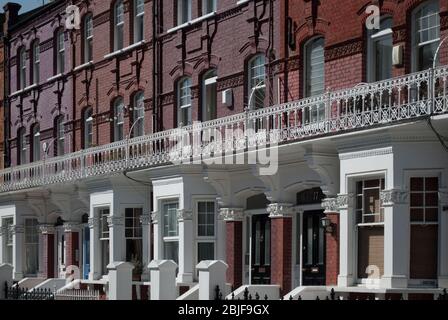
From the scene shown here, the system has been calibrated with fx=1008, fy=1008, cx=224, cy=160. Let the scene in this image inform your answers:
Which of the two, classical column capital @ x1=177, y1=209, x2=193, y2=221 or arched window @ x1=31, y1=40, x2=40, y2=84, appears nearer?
classical column capital @ x1=177, y1=209, x2=193, y2=221

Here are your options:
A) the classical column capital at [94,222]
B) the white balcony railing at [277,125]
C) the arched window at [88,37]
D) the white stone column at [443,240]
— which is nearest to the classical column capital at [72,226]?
the white balcony railing at [277,125]

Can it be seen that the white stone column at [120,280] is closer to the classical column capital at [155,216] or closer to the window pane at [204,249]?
the window pane at [204,249]

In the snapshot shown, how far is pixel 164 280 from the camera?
24.3 m

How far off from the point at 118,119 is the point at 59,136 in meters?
4.81

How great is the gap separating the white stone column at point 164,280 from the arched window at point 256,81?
4.61m

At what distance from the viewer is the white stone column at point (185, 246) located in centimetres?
2642

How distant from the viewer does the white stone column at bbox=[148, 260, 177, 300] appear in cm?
2416

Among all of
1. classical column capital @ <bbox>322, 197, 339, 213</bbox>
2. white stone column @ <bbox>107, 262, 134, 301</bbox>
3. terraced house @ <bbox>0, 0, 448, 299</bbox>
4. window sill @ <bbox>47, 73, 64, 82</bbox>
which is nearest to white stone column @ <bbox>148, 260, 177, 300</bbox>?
white stone column @ <bbox>107, 262, 134, 301</bbox>

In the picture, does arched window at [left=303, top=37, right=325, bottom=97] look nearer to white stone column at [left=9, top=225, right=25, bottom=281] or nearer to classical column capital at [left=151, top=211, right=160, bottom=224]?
classical column capital at [left=151, top=211, right=160, bottom=224]

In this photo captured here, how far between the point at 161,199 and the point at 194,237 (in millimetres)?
1613

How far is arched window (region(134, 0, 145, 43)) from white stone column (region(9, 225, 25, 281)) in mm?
9435

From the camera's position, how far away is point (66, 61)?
36.3 meters

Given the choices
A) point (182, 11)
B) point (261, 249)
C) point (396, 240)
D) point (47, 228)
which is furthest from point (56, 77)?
point (396, 240)

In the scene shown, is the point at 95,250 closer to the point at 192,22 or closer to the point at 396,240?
the point at 192,22
